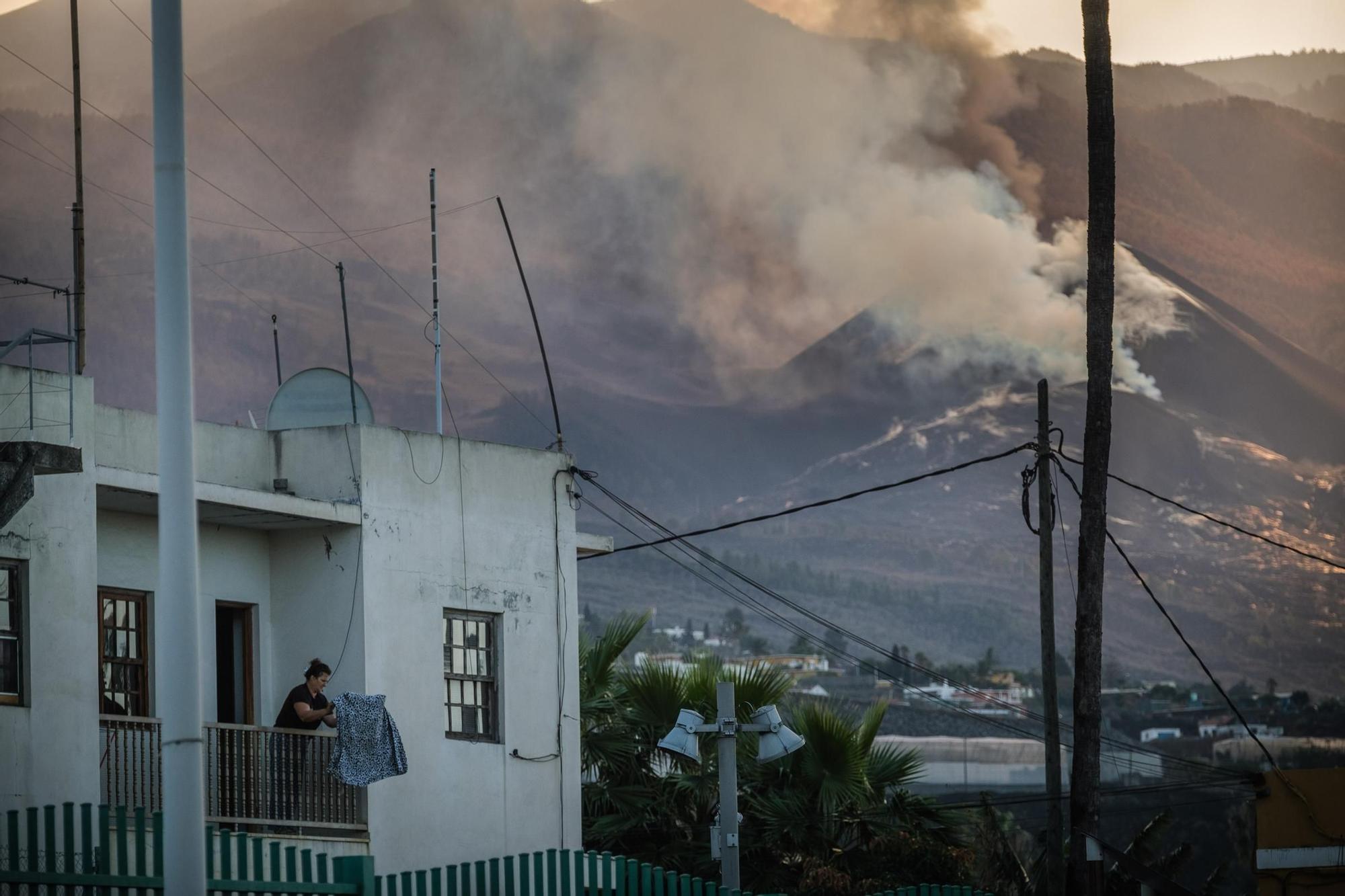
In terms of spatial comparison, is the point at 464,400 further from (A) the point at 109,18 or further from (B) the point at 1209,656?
(B) the point at 1209,656

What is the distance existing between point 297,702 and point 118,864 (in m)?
6.05

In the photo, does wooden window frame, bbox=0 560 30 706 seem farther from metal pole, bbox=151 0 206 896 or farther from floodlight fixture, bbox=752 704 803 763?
floodlight fixture, bbox=752 704 803 763

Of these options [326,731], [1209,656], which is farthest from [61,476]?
[1209,656]

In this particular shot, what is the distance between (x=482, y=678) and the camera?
23.6 m

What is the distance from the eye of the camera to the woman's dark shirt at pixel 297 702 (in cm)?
2011

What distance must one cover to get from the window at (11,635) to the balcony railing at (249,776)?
3.57ft

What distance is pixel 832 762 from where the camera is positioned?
2861 centimetres

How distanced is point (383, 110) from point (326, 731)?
182m

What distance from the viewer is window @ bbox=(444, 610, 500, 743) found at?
23062 millimetres

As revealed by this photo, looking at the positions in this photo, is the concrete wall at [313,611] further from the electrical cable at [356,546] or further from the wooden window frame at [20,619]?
the wooden window frame at [20,619]

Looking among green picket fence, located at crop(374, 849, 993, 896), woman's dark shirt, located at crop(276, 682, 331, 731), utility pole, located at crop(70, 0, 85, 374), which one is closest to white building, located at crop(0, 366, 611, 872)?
woman's dark shirt, located at crop(276, 682, 331, 731)

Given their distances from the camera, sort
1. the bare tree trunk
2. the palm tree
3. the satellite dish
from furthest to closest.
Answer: the palm tree, the satellite dish, the bare tree trunk

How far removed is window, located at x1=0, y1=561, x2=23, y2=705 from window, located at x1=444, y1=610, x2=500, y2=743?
21.2ft

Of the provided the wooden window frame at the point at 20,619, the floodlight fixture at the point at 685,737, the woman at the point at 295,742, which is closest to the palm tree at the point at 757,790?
the floodlight fixture at the point at 685,737
